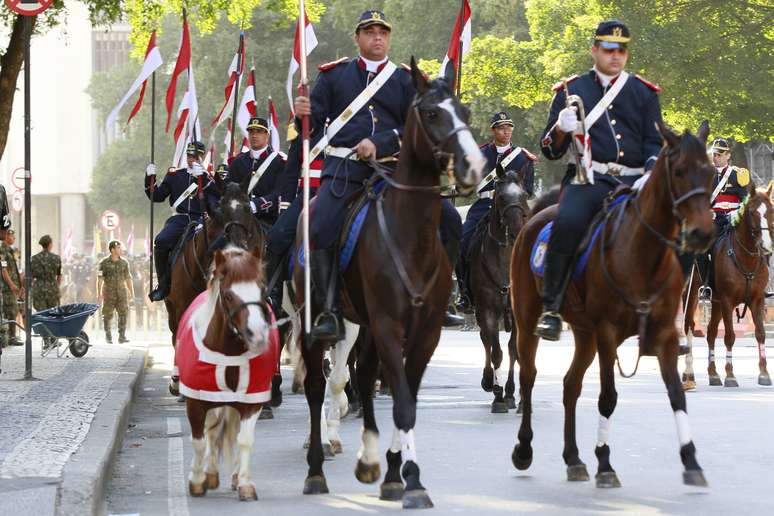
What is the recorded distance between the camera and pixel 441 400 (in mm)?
17688

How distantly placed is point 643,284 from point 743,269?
10.1m

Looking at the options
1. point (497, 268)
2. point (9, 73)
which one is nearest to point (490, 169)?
point (497, 268)

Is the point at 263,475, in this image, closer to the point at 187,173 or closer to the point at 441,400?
the point at 441,400

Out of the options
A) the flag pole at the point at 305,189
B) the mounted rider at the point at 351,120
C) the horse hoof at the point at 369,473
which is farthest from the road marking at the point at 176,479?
the mounted rider at the point at 351,120

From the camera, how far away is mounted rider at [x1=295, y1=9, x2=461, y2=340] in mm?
10703

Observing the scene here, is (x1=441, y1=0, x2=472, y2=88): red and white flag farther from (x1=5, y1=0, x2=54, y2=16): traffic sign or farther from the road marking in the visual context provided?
(x1=5, y1=0, x2=54, y2=16): traffic sign

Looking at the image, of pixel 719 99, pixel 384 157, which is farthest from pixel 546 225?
pixel 719 99

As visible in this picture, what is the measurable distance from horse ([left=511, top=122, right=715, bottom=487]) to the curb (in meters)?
2.74

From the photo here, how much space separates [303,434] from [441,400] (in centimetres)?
366

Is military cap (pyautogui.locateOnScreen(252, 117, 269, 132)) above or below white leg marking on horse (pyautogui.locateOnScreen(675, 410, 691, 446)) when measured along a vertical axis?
above

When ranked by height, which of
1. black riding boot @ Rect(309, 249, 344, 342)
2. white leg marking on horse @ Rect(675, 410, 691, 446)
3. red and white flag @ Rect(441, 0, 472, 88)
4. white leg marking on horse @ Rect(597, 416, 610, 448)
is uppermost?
red and white flag @ Rect(441, 0, 472, 88)

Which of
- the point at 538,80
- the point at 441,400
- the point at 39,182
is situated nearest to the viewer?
the point at 441,400

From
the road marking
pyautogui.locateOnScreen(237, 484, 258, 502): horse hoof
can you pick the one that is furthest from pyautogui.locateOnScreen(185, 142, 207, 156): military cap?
pyautogui.locateOnScreen(237, 484, 258, 502): horse hoof

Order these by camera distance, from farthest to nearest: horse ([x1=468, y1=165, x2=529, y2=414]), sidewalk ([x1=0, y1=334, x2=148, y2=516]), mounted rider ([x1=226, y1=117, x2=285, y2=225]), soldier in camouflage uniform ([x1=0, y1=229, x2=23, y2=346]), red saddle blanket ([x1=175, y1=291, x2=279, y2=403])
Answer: soldier in camouflage uniform ([x1=0, y1=229, x2=23, y2=346]) → mounted rider ([x1=226, y1=117, x2=285, y2=225]) → horse ([x1=468, y1=165, x2=529, y2=414]) → red saddle blanket ([x1=175, y1=291, x2=279, y2=403]) → sidewalk ([x1=0, y1=334, x2=148, y2=516])
